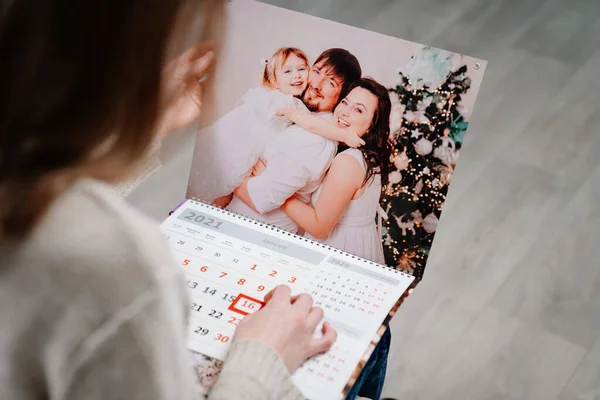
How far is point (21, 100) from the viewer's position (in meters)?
0.48

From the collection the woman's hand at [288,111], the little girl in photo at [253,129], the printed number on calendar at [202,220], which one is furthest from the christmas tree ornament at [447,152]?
the printed number on calendar at [202,220]

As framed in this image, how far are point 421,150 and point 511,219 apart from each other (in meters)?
1.03

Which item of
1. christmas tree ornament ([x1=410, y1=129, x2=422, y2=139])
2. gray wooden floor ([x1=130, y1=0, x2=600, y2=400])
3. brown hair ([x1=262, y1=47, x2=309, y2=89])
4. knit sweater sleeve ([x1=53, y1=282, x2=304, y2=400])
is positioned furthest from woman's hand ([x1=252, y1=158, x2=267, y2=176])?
gray wooden floor ([x1=130, y1=0, x2=600, y2=400])

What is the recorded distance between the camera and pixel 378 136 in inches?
41.7

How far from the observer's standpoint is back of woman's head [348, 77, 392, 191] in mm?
1049

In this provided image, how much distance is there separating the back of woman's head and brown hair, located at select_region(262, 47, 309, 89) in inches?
3.7

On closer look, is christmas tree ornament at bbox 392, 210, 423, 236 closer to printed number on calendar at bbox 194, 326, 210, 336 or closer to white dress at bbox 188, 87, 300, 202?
white dress at bbox 188, 87, 300, 202

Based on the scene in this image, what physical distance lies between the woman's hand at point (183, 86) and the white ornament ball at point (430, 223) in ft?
1.24

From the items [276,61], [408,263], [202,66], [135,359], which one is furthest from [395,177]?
[135,359]

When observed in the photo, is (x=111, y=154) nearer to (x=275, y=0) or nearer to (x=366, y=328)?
(x=366, y=328)

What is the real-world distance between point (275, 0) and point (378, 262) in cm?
198

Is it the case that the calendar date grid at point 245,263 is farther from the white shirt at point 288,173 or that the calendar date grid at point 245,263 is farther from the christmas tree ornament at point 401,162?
the christmas tree ornament at point 401,162

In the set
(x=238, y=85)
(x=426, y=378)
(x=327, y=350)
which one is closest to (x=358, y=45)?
(x=238, y=85)

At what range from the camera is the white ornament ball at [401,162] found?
1054mm
